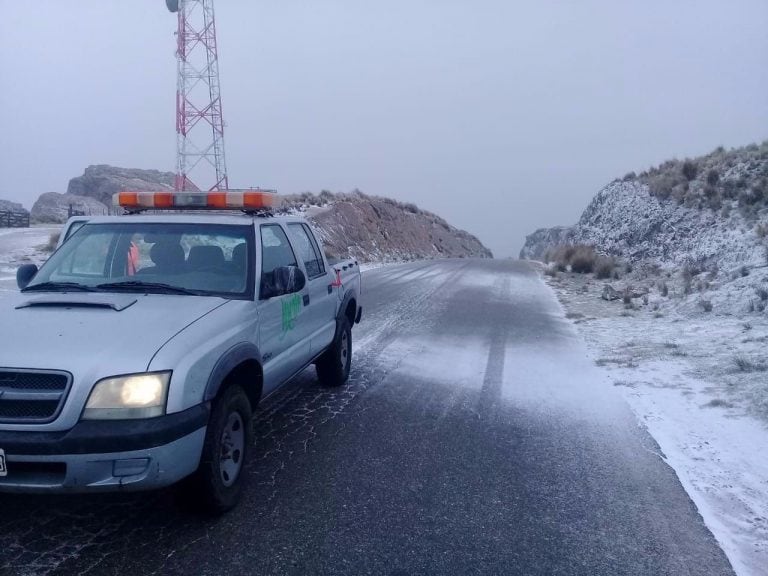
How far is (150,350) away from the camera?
396cm

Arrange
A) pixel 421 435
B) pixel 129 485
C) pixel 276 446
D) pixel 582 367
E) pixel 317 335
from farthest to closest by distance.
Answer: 1. pixel 582 367
2. pixel 317 335
3. pixel 421 435
4. pixel 276 446
5. pixel 129 485

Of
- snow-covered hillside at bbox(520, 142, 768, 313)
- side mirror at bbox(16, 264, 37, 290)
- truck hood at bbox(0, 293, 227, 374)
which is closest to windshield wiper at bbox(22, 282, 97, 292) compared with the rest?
truck hood at bbox(0, 293, 227, 374)

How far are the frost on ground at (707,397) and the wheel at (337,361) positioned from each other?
3.27 meters

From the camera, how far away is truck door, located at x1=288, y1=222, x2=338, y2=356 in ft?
21.6

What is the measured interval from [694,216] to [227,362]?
23.0 m

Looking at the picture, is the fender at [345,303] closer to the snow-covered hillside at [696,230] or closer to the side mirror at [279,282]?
the side mirror at [279,282]

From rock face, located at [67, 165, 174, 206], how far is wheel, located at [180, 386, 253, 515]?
53163 millimetres

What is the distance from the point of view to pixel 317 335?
22.3ft

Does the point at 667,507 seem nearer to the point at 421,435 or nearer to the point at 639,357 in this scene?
the point at 421,435

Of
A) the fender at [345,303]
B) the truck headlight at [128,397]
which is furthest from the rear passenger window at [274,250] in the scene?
the truck headlight at [128,397]

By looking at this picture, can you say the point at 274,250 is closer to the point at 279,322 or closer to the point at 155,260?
the point at 279,322

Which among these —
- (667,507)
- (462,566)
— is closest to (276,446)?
(462,566)

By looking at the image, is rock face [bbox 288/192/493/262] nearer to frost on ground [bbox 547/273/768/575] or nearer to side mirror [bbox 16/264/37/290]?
frost on ground [bbox 547/273/768/575]

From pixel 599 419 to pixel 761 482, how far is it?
71.8 inches
